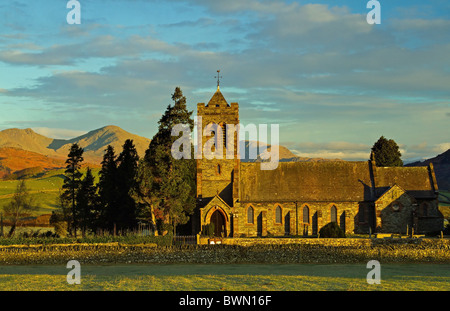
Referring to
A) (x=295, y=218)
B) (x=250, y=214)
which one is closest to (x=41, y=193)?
(x=250, y=214)

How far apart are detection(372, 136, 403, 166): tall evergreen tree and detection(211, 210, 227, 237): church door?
38315 millimetres

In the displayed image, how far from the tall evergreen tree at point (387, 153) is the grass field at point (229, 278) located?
51517 mm

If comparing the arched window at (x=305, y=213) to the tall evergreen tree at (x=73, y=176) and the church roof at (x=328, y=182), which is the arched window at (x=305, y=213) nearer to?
the church roof at (x=328, y=182)

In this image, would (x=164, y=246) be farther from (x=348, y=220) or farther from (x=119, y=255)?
(x=348, y=220)

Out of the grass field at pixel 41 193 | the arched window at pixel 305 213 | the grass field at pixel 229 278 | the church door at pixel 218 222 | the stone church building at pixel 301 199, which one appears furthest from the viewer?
the grass field at pixel 41 193

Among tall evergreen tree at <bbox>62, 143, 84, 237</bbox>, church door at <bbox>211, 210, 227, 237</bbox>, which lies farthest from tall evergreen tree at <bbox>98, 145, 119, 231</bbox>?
church door at <bbox>211, 210, 227, 237</bbox>

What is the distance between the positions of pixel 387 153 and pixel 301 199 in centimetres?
3181

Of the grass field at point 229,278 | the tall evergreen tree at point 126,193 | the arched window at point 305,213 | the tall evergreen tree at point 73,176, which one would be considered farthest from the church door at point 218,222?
the grass field at point 229,278

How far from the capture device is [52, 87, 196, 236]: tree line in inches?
2352

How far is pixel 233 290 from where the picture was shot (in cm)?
2595

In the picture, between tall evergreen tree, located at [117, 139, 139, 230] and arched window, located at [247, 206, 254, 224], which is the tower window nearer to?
arched window, located at [247, 206, 254, 224]

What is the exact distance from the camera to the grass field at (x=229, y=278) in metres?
27.0
